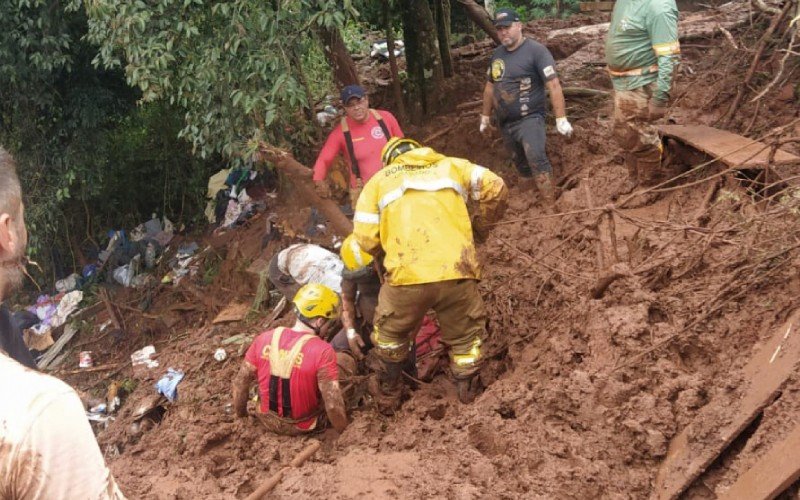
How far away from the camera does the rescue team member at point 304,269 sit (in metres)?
7.11

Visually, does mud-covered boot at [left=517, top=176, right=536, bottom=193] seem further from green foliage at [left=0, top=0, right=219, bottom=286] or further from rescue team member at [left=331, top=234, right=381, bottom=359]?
green foliage at [left=0, top=0, right=219, bottom=286]

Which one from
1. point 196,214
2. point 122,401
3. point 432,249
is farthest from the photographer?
point 196,214

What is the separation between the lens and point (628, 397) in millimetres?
3871

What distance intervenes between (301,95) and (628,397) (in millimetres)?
3678

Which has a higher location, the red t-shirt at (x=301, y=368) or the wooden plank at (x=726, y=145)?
the wooden plank at (x=726, y=145)

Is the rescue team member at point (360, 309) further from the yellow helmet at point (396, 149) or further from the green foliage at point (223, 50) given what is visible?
the green foliage at point (223, 50)

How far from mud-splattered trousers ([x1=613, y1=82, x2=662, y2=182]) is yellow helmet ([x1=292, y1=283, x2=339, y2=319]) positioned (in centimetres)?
307

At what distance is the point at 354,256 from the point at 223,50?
2.31 m

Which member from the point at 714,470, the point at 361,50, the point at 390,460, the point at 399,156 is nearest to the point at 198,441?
the point at 390,460

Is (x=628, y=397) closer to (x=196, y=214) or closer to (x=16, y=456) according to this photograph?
(x=16, y=456)

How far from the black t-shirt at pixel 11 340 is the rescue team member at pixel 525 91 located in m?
5.03

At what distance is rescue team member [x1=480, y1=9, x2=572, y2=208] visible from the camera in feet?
23.0

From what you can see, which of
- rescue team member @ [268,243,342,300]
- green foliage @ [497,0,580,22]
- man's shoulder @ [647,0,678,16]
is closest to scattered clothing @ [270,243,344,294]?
rescue team member @ [268,243,342,300]

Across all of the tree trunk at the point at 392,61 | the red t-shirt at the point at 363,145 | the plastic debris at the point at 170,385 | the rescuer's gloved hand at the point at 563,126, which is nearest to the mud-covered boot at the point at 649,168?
the rescuer's gloved hand at the point at 563,126
